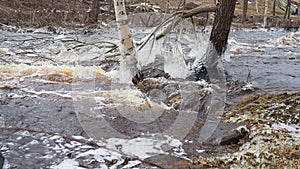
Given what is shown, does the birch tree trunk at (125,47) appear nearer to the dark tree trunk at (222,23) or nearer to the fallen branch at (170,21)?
the fallen branch at (170,21)

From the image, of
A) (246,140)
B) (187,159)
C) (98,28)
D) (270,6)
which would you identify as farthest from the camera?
(270,6)

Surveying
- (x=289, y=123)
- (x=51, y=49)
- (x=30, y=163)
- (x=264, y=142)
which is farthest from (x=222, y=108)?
(x=51, y=49)

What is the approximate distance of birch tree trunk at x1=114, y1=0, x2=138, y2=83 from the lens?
22.7 ft

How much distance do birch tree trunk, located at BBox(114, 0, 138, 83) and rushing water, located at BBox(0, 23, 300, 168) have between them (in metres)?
0.32

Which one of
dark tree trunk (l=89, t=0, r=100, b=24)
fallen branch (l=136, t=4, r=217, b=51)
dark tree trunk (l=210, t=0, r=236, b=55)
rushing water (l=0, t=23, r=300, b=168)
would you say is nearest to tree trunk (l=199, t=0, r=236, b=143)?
dark tree trunk (l=210, t=0, r=236, b=55)

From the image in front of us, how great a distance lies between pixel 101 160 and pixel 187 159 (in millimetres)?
928

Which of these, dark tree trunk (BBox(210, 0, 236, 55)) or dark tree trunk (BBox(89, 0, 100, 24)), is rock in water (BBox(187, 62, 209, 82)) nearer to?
dark tree trunk (BBox(210, 0, 236, 55))

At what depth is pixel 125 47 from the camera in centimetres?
711

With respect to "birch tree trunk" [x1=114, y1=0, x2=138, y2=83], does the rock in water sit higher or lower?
lower

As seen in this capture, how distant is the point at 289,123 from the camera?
450 centimetres

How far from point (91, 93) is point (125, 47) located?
3.95 feet

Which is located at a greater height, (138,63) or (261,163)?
(138,63)

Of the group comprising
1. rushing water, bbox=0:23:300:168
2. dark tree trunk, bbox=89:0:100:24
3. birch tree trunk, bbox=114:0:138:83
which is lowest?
rushing water, bbox=0:23:300:168

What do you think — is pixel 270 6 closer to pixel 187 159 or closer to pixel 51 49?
pixel 51 49
